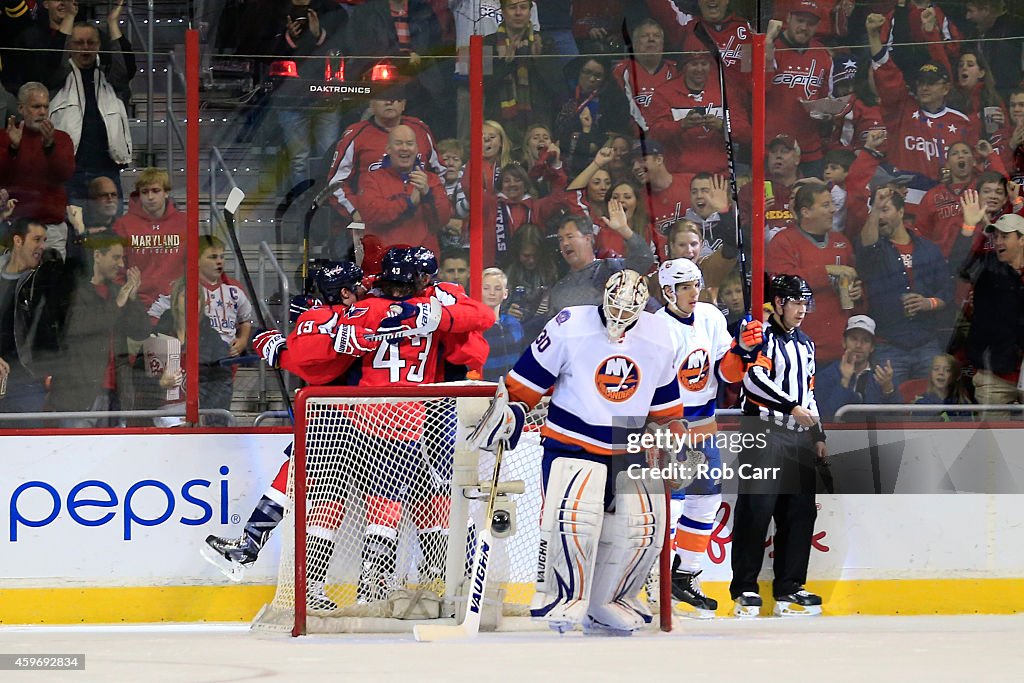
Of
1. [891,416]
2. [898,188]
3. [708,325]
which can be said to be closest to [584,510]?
[708,325]

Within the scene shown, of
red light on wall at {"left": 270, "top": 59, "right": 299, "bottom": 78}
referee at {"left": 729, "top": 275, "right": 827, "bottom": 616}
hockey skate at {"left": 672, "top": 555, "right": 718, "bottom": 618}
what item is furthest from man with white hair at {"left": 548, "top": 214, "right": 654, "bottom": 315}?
red light on wall at {"left": 270, "top": 59, "right": 299, "bottom": 78}

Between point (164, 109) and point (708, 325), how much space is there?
7.10 feet

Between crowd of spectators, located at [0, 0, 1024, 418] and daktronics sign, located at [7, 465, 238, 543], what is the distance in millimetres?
458

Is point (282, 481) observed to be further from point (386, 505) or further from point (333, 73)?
point (333, 73)

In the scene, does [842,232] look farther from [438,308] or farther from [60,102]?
[60,102]

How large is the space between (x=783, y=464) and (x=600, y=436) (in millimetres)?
1042

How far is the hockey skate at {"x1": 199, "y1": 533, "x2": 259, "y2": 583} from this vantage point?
6023 millimetres

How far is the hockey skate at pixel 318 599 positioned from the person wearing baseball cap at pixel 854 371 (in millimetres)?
2027

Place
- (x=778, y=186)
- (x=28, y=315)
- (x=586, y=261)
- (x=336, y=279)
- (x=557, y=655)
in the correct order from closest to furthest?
1. (x=557, y=655)
2. (x=336, y=279)
3. (x=28, y=315)
4. (x=586, y=261)
5. (x=778, y=186)

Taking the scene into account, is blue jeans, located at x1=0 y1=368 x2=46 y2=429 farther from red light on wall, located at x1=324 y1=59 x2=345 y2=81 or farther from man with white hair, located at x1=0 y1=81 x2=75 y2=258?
red light on wall, located at x1=324 y1=59 x2=345 y2=81

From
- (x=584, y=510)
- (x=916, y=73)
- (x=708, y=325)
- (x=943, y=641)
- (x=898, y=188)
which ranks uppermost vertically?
(x=916, y=73)

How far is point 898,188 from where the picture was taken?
255 inches

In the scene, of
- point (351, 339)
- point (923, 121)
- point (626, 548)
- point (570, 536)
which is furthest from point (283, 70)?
point (923, 121)

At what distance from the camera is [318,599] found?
5.69m
